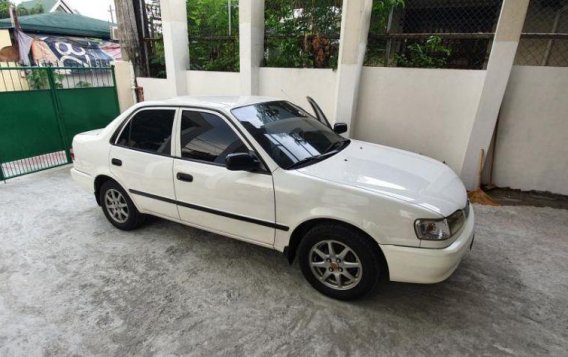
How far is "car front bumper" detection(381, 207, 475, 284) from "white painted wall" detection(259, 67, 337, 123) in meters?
3.93

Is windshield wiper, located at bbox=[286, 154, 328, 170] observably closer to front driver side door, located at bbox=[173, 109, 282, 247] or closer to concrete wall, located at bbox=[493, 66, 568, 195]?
front driver side door, located at bbox=[173, 109, 282, 247]

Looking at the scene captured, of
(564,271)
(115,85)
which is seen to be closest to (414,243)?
(564,271)

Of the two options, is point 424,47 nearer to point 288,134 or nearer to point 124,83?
point 288,134

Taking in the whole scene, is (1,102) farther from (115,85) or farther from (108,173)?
(108,173)

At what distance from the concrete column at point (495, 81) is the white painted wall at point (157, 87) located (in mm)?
6022

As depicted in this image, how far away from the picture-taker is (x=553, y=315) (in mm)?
2658

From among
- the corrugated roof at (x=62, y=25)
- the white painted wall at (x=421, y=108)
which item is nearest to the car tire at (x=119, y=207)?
the white painted wall at (x=421, y=108)

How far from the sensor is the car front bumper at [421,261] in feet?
7.72

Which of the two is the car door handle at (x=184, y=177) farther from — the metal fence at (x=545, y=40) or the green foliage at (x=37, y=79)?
the metal fence at (x=545, y=40)

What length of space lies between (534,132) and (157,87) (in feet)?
24.4

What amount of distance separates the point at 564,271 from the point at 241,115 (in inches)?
137

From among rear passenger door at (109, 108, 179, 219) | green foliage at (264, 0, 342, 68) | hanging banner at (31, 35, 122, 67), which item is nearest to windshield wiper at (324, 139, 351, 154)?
rear passenger door at (109, 108, 179, 219)

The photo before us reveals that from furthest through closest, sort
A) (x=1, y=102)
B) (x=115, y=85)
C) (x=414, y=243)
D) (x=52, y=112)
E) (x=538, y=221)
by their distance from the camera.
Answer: (x=115, y=85), (x=52, y=112), (x=1, y=102), (x=538, y=221), (x=414, y=243)

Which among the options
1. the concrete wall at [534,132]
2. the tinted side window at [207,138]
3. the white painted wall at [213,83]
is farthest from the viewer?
the white painted wall at [213,83]
